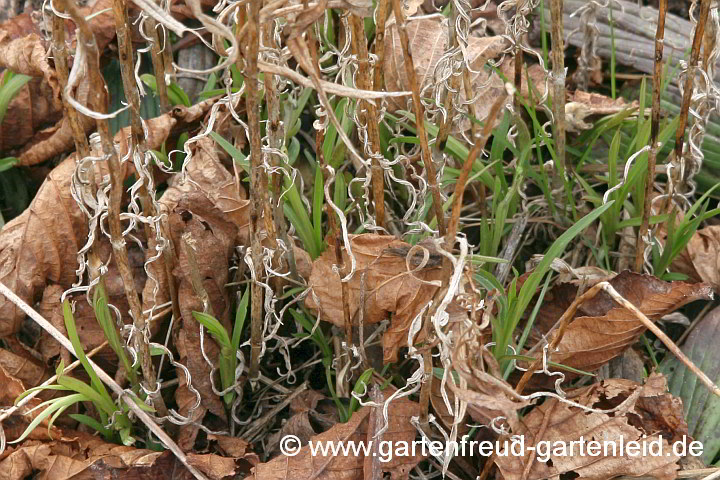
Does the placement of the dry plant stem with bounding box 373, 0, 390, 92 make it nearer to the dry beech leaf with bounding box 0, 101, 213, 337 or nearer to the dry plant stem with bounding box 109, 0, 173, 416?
the dry plant stem with bounding box 109, 0, 173, 416

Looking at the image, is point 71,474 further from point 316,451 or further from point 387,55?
point 387,55

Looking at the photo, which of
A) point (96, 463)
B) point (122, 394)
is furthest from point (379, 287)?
point (96, 463)

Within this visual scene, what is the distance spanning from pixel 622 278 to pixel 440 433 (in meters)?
0.51

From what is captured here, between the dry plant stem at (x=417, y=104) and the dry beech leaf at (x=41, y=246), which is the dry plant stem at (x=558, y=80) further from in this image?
the dry beech leaf at (x=41, y=246)

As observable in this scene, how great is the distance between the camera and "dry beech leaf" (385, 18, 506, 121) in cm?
197

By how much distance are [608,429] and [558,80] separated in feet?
2.50

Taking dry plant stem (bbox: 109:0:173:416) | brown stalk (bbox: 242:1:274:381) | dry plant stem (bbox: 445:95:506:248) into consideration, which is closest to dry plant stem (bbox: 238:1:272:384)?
brown stalk (bbox: 242:1:274:381)

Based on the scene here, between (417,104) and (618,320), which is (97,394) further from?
(618,320)

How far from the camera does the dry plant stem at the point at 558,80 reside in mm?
1635

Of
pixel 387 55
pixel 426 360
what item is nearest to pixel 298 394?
pixel 426 360

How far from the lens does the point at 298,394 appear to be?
1708 mm

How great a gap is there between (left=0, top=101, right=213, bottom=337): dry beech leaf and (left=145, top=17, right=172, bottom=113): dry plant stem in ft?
0.96

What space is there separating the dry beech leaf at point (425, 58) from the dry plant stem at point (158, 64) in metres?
0.57

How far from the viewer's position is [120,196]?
131cm
